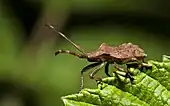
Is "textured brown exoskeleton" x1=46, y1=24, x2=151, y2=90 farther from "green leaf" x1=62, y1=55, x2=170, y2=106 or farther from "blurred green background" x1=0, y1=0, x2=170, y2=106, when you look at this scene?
"blurred green background" x1=0, y1=0, x2=170, y2=106

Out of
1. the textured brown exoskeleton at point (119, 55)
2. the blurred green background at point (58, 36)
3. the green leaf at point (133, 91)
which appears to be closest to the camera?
the green leaf at point (133, 91)

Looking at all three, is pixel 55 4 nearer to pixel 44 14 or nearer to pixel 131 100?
pixel 44 14

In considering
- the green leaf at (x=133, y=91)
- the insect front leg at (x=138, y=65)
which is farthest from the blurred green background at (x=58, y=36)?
the green leaf at (x=133, y=91)

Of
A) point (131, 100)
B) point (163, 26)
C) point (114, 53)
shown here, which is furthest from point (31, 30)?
point (131, 100)

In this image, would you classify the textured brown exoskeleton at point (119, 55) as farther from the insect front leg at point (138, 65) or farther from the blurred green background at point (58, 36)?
the blurred green background at point (58, 36)

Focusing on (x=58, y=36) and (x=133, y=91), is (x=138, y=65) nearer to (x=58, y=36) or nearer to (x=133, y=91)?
(x=133, y=91)

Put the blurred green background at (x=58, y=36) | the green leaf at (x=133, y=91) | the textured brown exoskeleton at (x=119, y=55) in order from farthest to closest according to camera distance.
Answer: the blurred green background at (x=58, y=36) → the textured brown exoskeleton at (x=119, y=55) → the green leaf at (x=133, y=91)
